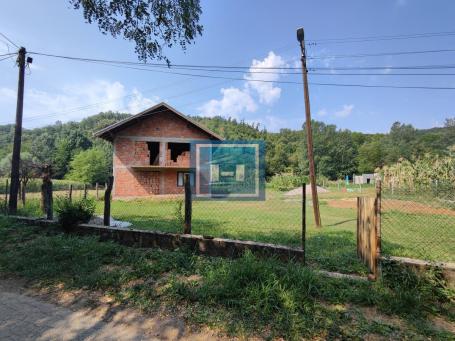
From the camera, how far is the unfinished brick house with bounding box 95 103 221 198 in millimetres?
20719

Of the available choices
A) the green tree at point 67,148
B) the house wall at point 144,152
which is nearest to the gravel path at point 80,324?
the house wall at point 144,152

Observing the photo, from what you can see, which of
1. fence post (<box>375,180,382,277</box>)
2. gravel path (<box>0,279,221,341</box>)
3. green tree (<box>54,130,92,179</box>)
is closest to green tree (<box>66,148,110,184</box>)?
green tree (<box>54,130,92,179</box>)

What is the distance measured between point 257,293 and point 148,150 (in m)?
19.7

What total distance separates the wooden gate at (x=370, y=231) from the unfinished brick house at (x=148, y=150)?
58.0 ft

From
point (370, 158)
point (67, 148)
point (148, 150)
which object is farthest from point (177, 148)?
point (370, 158)

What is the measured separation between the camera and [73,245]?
525 cm

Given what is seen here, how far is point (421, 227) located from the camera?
31.1ft

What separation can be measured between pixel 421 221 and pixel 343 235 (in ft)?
16.4

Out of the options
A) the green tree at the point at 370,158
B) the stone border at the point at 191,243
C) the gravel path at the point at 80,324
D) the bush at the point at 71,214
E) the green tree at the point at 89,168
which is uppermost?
the green tree at the point at 370,158

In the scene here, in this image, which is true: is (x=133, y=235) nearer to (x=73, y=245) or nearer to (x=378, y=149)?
(x=73, y=245)

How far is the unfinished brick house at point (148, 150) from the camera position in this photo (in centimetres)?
2072

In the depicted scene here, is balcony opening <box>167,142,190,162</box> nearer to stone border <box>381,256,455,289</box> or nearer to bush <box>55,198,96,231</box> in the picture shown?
bush <box>55,198,96,231</box>

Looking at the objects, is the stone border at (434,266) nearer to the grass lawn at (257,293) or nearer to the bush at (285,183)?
the grass lawn at (257,293)

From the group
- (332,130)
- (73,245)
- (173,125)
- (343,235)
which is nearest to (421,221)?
(343,235)
